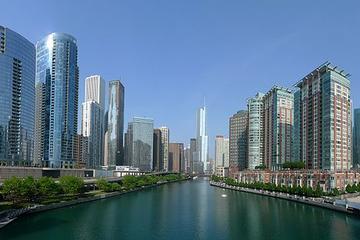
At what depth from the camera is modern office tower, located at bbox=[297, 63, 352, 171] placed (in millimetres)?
136625

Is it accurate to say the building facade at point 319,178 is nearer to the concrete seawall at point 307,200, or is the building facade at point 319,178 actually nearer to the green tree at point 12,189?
the concrete seawall at point 307,200

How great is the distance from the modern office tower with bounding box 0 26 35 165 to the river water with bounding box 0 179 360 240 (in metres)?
75.5

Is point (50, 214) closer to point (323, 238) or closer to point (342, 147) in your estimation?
point (323, 238)

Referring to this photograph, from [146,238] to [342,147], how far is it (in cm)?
9792

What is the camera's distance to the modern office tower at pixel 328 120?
137 m

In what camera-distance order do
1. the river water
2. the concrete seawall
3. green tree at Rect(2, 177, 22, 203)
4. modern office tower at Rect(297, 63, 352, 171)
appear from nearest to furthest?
1. the river water
2. green tree at Rect(2, 177, 22, 203)
3. the concrete seawall
4. modern office tower at Rect(297, 63, 352, 171)

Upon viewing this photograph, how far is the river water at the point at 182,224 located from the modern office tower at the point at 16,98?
75.5 metres

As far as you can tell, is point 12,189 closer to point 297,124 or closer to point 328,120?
point 328,120

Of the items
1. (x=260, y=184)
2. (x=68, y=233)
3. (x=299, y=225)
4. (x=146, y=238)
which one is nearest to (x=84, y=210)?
(x=68, y=233)

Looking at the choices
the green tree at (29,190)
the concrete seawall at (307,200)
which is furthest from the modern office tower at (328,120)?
the green tree at (29,190)

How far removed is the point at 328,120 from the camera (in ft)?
451

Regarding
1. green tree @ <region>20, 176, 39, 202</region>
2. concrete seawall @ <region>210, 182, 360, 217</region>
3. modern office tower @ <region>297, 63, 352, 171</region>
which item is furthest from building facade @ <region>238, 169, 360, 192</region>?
green tree @ <region>20, 176, 39, 202</region>

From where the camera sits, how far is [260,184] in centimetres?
16175

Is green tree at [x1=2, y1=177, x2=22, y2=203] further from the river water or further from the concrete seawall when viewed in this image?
the concrete seawall
